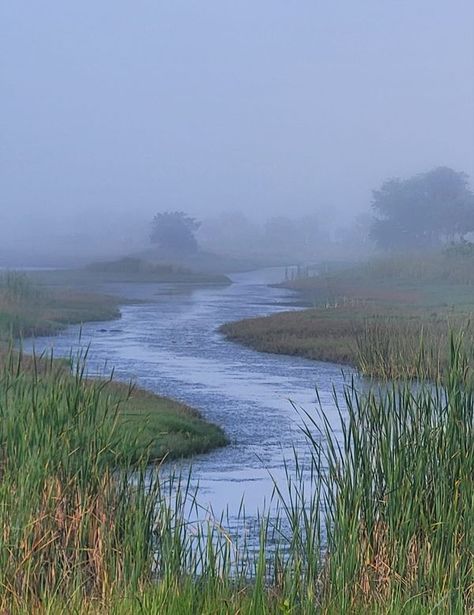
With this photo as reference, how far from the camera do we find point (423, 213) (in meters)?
73.4

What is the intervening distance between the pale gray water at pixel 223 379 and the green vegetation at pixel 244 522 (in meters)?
1.61

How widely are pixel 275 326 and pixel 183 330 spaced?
270 cm

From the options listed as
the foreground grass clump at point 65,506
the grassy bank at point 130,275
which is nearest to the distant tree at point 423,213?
the grassy bank at point 130,275

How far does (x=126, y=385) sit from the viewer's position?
52.8ft

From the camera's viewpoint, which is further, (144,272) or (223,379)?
(144,272)

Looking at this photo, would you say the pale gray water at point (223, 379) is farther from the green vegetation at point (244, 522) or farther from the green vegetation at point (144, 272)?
the green vegetation at point (144, 272)

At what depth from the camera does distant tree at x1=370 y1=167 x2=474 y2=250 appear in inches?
2837

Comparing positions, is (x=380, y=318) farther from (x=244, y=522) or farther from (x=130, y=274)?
(x=130, y=274)

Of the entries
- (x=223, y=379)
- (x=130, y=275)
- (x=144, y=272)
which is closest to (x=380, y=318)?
(x=223, y=379)

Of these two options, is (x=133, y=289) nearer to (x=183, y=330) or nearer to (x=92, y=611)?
(x=183, y=330)

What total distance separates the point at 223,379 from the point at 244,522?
Answer: 12.5 meters

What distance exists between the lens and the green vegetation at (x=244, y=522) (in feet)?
19.4

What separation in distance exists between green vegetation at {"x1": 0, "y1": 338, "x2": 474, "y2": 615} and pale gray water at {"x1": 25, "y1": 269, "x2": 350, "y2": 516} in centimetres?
161

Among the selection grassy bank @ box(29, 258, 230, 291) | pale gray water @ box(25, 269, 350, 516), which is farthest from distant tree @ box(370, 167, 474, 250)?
pale gray water @ box(25, 269, 350, 516)
